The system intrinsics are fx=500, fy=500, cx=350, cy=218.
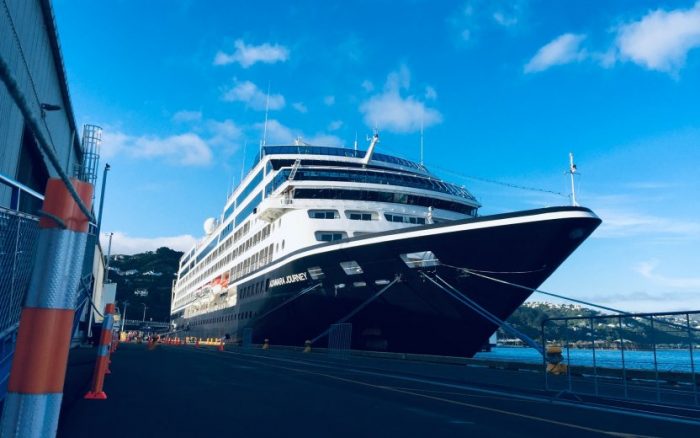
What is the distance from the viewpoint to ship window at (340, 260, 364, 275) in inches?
774

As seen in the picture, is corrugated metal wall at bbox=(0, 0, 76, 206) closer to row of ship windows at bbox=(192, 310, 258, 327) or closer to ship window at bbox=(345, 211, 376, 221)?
ship window at bbox=(345, 211, 376, 221)

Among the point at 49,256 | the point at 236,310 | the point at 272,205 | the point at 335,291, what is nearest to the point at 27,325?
the point at 49,256

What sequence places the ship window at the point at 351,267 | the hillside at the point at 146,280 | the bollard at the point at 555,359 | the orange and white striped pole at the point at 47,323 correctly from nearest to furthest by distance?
the orange and white striped pole at the point at 47,323 < the bollard at the point at 555,359 < the ship window at the point at 351,267 < the hillside at the point at 146,280

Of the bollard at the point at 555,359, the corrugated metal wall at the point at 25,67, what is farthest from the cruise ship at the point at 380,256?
→ the corrugated metal wall at the point at 25,67

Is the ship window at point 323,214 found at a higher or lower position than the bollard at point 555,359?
higher

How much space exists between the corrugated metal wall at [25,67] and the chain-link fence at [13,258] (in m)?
5.80

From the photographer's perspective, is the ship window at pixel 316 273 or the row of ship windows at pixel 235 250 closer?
the ship window at pixel 316 273

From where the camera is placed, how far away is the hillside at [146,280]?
129 m

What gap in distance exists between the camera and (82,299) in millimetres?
16047

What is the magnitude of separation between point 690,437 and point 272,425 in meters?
4.89

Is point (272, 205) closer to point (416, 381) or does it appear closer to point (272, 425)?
point (416, 381)

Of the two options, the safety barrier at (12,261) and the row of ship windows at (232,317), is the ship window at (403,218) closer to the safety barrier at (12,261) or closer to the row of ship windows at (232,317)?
the row of ship windows at (232,317)

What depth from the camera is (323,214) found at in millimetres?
24891

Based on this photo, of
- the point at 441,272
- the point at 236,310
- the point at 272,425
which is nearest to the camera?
the point at 272,425
